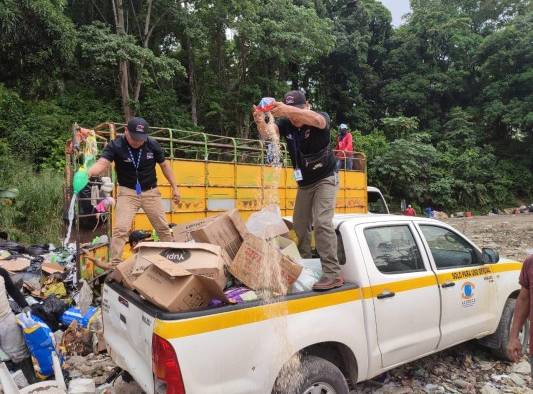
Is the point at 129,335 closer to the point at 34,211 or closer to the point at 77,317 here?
the point at 77,317

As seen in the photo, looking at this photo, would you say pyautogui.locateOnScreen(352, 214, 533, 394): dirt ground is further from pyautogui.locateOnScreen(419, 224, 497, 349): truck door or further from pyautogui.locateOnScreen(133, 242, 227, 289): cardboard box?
pyautogui.locateOnScreen(133, 242, 227, 289): cardboard box

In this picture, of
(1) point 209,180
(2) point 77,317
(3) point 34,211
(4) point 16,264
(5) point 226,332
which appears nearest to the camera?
(5) point 226,332

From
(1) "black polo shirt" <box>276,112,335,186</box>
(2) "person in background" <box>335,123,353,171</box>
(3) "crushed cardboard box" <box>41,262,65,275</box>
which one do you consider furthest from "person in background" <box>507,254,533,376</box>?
(2) "person in background" <box>335,123,353,171</box>

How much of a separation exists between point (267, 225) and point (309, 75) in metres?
27.7

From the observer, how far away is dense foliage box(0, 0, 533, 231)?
14539mm

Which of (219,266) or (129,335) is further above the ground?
(219,266)

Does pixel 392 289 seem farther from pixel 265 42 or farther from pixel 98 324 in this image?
pixel 265 42

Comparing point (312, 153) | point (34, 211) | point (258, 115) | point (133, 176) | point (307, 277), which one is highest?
point (258, 115)

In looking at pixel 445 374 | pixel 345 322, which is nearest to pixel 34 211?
pixel 345 322

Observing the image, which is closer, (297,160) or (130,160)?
(297,160)

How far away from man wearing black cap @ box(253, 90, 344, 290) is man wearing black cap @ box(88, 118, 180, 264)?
173 cm

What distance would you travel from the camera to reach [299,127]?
3.55 meters

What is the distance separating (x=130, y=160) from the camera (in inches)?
185

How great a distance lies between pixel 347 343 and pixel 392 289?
0.61 meters
